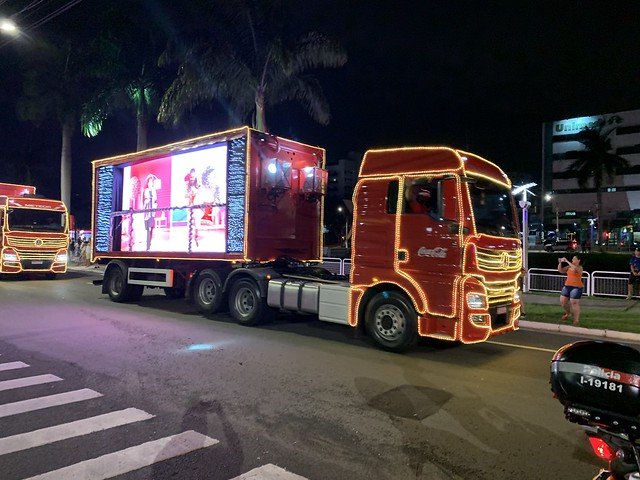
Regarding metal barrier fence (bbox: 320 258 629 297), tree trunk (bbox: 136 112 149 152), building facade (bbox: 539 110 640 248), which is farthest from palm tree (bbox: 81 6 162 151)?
building facade (bbox: 539 110 640 248)

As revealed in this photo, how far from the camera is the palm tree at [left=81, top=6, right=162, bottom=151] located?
25594mm

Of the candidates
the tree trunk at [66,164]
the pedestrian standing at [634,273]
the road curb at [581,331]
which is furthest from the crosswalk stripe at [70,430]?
the tree trunk at [66,164]

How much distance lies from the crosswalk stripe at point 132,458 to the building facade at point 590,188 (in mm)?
73398

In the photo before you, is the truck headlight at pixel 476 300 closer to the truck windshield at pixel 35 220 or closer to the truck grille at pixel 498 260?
the truck grille at pixel 498 260

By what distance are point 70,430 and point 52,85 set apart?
29758 millimetres

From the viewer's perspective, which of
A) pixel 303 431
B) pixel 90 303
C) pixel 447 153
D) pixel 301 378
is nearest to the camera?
pixel 303 431

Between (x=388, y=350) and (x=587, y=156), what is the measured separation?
52594 millimetres

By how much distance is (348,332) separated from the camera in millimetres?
9617

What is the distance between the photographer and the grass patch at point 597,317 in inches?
412

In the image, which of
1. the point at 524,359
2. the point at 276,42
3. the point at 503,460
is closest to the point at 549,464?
the point at 503,460

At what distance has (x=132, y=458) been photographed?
4039 mm

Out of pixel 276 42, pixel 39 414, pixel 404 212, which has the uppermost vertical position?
pixel 276 42

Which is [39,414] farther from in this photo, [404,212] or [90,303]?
[90,303]

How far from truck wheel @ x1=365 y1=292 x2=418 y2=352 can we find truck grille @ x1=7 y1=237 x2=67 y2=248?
640 inches
